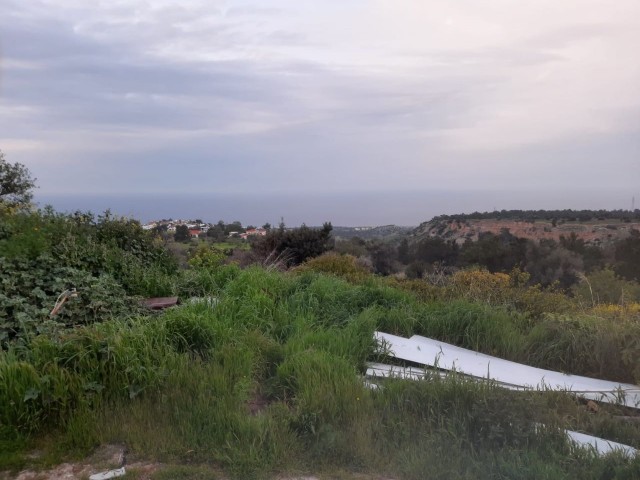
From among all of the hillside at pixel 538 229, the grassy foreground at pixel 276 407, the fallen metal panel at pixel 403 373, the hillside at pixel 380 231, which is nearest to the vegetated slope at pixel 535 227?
Result: the hillside at pixel 538 229

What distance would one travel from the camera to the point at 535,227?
30.7 metres

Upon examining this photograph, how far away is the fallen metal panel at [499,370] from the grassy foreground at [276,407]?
7.7 inches

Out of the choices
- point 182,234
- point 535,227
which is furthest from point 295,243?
point 535,227

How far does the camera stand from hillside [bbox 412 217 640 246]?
2623cm

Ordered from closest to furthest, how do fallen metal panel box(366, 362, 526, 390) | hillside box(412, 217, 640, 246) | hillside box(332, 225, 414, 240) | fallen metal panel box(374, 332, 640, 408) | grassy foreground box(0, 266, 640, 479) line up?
grassy foreground box(0, 266, 640, 479)
fallen metal panel box(366, 362, 526, 390)
fallen metal panel box(374, 332, 640, 408)
hillside box(412, 217, 640, 246)
hillside box(332, 225, 414, 240)

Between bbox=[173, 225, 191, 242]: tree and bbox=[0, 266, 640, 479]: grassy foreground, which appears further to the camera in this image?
bbox=[173, 225, 191, 242]: tree

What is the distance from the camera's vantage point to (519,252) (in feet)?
73.2

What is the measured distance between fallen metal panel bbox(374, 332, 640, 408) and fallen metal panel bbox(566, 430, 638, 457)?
77 centimetres

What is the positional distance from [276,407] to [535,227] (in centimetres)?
2920

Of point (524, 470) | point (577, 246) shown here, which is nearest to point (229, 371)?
point (524, 470)

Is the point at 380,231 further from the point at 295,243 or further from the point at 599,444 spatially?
the point at 599,444

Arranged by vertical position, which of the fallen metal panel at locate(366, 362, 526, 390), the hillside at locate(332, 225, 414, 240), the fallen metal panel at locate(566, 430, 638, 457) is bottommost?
the fallen metal panel at locate(566, 430, 638, 457)

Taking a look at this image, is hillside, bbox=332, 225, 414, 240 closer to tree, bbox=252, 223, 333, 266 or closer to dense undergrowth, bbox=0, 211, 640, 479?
tree, bbox=252, 223, 333, 266

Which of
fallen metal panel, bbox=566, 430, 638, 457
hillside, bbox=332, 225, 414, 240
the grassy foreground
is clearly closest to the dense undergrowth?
the grassy foreground
